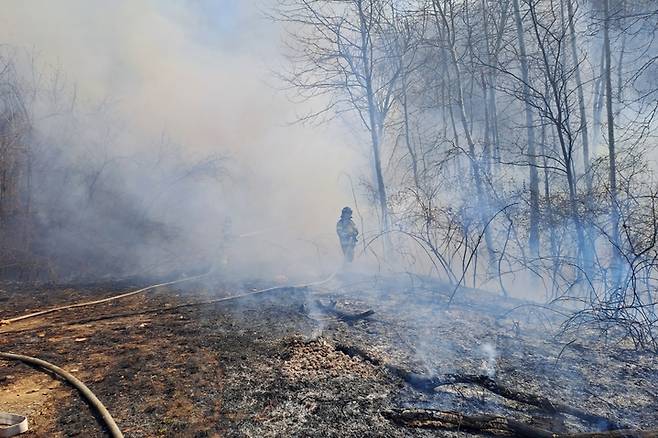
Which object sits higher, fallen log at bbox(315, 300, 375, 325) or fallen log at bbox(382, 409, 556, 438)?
fallen log at bbox(315, 300, 375, 325)

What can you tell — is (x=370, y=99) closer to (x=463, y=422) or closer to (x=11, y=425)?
(x=463, y=422)

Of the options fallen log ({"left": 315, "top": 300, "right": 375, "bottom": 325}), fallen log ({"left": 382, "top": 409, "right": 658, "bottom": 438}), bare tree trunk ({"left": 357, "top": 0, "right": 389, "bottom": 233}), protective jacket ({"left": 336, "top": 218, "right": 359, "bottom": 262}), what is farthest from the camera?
bare tree trunk ({"left": 357, "top": 0, "right": 389, "bottom": 233})

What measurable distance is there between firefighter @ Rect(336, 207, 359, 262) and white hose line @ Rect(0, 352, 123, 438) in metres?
6.17

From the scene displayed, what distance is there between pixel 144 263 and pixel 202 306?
169 inches

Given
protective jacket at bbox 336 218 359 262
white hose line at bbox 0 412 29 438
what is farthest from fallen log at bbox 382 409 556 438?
protective jacket at bbox 336 218 359 262

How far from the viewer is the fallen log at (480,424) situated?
246 centimetres

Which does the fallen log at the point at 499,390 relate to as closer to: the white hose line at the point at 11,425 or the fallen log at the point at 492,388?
the fallen log at the point at 492,388

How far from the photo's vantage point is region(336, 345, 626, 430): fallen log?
2754 millimetres

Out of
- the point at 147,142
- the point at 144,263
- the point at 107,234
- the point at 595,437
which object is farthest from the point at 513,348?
the point at 147,142

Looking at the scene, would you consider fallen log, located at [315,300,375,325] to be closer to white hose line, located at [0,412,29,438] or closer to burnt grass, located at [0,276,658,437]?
burnt grass, located at [0,276,658,437]

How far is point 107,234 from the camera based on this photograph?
9.84 metres

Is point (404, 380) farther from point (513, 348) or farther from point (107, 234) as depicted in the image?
point (107, 234)

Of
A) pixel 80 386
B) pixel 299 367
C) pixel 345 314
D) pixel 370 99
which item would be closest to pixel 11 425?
Result: pixel 80 386

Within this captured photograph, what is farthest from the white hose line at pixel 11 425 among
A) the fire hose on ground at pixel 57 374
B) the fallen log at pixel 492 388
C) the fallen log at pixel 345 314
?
the fallen log at pixel 345 314
